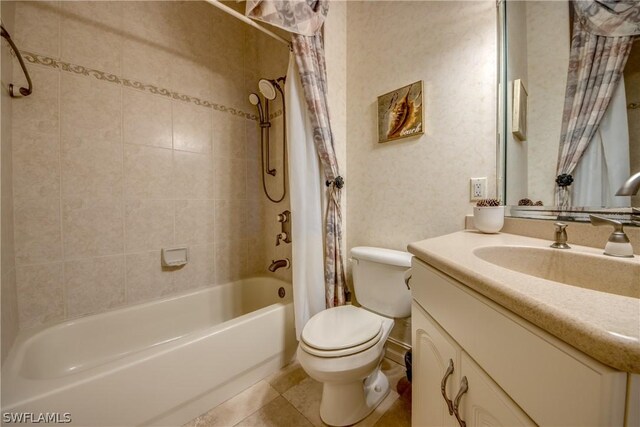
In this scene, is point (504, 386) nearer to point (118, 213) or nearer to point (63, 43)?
point (118, 213)

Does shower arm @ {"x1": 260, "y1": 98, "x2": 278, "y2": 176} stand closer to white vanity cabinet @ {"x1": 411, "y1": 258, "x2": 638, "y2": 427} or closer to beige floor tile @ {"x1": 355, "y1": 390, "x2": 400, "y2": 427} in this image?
white vanity cabinet @ {"x1": 411, "y1": 258, "x2": 638, "y2": 427}

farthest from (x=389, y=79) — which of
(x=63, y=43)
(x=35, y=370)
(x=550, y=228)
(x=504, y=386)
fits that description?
(x=35, y=370)

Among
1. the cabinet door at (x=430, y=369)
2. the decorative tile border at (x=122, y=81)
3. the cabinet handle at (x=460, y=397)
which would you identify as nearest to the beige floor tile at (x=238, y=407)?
the cabinet door at (x=430, y=369)

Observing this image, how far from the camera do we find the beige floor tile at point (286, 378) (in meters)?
1.20

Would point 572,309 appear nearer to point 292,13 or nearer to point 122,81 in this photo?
point 292,13

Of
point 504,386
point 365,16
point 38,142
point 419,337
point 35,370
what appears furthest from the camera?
point 365,16

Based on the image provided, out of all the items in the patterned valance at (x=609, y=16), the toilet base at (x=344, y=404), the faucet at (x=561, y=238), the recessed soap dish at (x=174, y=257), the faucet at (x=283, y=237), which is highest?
the patterned valance at (x=609, y=16)

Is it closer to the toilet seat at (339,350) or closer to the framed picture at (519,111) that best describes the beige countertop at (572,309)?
the toilet seat at (339,350)

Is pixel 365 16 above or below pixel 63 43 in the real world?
above

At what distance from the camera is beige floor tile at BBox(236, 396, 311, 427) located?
99 cm

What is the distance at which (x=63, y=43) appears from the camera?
116cm

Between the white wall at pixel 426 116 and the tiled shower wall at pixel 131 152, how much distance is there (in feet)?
2.15

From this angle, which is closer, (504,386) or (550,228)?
(504,386)

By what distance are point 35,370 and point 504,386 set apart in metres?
1.71
